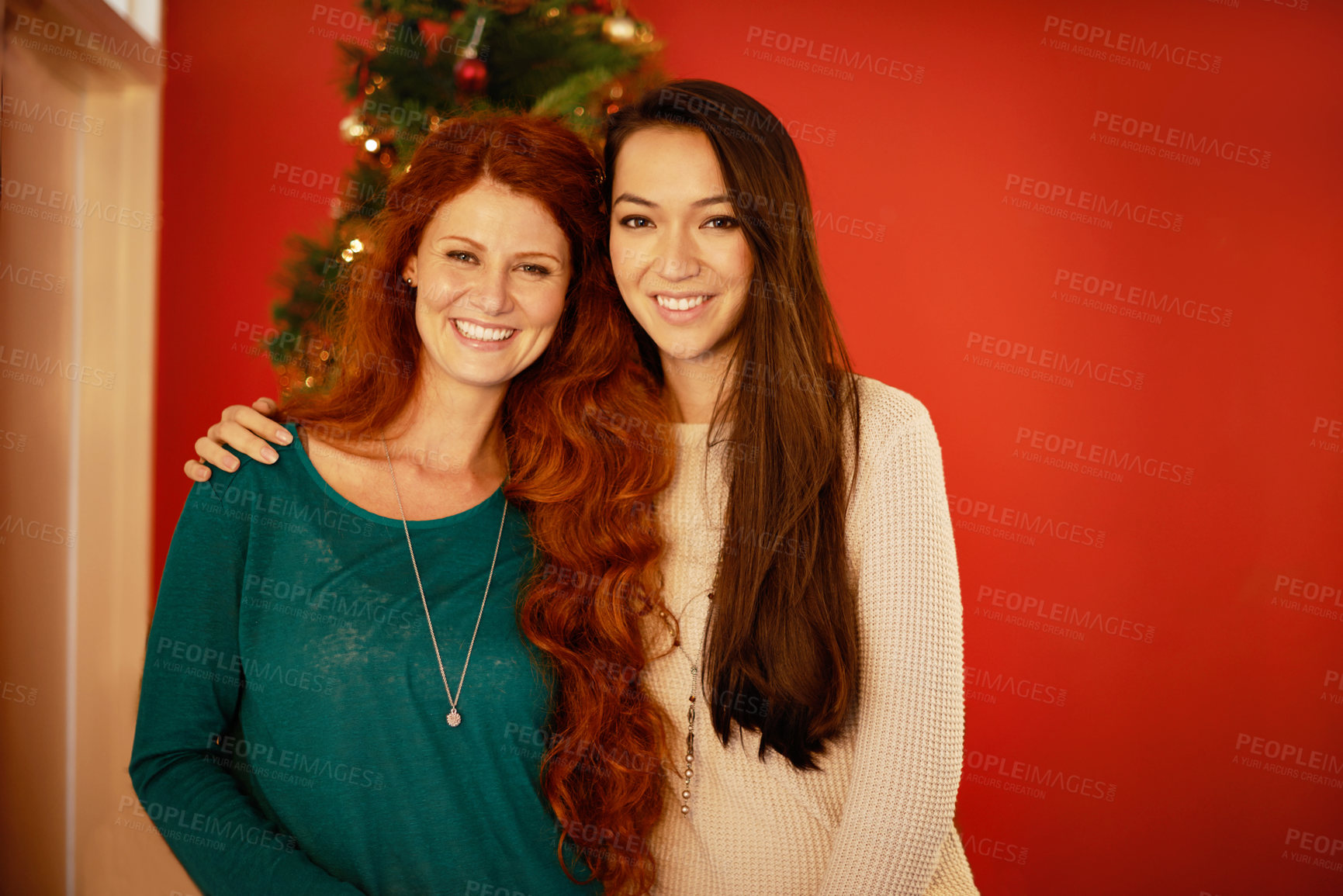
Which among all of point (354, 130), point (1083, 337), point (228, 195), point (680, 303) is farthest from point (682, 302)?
point (228, 195)

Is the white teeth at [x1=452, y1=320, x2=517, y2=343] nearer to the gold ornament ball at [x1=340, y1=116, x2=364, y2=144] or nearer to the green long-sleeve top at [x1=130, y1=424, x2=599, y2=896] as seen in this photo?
the green long-sleeve top at [x1=130, y1=424, x2=599, y2=896]

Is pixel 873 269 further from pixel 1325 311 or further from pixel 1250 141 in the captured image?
pixel 1325 311

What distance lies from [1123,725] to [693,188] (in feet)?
7.95

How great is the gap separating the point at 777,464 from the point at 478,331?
55cm

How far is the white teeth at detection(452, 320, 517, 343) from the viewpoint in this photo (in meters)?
1.43

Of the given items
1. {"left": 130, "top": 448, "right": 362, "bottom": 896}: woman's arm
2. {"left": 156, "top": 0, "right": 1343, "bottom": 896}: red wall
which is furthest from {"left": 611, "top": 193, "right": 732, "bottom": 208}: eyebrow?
{"left": 156, "top": 0, "right": 1343, "bottom": 896}: red wall

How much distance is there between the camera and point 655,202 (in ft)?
4.70

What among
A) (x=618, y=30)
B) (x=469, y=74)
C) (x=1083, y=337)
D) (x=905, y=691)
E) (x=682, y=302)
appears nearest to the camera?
(x=905, y=691)

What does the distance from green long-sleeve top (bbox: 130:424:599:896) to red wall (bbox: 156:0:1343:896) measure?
5.86 feet

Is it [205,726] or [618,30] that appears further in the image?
[618,30]

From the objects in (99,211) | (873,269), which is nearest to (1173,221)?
(873,269)

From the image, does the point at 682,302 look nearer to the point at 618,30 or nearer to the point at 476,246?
the point at 476,246

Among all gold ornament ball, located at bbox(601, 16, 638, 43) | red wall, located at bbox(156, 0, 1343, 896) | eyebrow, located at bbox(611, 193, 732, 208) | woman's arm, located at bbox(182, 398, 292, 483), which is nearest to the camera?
woman's arm, located at bbox(182, 398, 292, 483)

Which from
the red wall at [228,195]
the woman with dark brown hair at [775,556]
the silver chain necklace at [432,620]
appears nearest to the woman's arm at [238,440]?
the woman with dark brown hair at [775,556]
